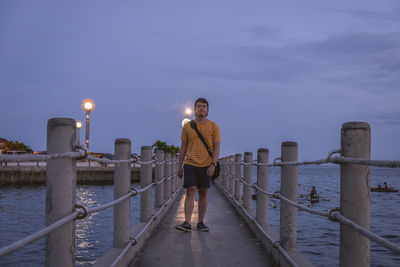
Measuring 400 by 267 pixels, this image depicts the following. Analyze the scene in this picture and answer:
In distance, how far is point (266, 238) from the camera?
4.71m

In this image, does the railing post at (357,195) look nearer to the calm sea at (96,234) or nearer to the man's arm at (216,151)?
the man's arm at (216,151)

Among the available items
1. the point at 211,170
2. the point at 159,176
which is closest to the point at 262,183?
the point at 211,170

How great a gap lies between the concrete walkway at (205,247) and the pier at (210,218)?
0.01 m

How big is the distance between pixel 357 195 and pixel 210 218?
197 inches

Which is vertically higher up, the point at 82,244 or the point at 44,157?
the point at 44,157

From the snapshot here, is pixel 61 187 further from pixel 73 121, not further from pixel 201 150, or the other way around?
pixel 201 150

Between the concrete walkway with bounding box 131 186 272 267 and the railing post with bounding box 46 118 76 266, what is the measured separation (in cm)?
180

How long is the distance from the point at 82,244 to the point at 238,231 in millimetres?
6104

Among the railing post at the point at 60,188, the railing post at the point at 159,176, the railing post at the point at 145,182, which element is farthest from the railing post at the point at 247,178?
the railing post at the point at 60,188

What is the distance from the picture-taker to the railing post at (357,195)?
247 centimetres

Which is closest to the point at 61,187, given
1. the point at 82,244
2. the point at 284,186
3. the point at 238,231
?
the point at 284,186

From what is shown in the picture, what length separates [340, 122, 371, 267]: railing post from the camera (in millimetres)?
2469

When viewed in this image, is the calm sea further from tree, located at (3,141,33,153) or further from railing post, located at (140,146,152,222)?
tree, located at (3,141,33,153)

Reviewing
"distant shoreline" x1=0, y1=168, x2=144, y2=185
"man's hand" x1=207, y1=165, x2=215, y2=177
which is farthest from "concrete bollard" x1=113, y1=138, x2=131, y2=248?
"distant shoreline" x1=0, y1=168, x2=144, y2=185
